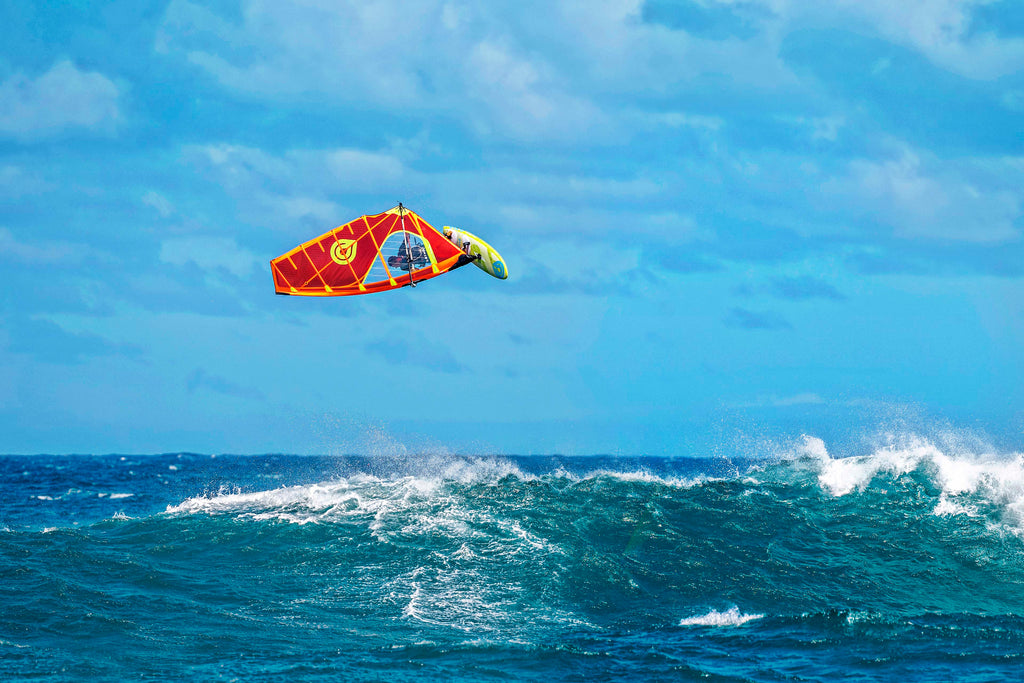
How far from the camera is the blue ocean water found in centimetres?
1445

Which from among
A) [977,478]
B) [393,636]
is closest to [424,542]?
[393,636]

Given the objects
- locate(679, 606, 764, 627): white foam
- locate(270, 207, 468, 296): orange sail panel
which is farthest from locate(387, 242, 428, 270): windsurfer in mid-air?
locate(679, 606, 764, 627): white foam

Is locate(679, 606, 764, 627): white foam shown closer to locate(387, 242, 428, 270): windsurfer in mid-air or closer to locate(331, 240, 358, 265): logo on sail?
locate(387, 242, 428, 270): windsurfer in mid-air

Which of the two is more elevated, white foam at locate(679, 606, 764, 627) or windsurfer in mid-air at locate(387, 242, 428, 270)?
windsurfer in mid-air at locate(387, 242, 428, 270)

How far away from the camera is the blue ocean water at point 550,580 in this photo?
1445 cm

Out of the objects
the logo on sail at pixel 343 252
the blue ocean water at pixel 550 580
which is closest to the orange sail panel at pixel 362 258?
the logo on sail at pixel 343 252

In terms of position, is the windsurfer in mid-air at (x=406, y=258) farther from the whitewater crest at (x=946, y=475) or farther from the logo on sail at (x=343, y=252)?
the whitewater crest at (x=946, y=475)

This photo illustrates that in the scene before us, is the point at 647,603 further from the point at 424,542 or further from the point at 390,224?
the point at 390,224

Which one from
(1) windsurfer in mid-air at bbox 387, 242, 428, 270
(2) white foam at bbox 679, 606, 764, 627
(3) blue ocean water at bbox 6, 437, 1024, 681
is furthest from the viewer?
(1) windsurfer in mid-air at bbox 387, 242, 428, 270

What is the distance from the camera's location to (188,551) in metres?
20.5

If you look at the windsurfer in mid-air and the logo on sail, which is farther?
the windsurfer in mid-air

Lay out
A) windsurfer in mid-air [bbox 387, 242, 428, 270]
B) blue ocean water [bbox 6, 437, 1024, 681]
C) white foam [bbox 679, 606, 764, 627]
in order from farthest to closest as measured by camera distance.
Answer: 1. windsurfer in mid-air [bbox 387, 242, 428, 270]
2. white foam [bbox 679, 606, 764, 627]
3. blue ocean water [bbox 6, 437, 1024, 681]

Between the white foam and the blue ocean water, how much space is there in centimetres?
6

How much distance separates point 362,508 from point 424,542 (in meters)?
3.62
